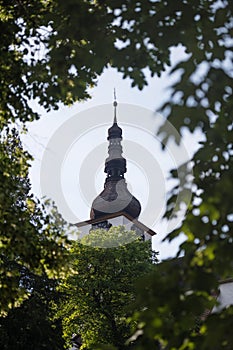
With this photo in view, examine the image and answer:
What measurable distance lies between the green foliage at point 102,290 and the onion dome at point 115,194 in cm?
3055

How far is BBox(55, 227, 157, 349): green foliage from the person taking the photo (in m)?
29.0

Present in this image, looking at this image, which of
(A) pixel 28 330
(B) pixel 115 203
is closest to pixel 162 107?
(A) pixel 28 330

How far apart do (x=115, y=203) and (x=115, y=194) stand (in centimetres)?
108

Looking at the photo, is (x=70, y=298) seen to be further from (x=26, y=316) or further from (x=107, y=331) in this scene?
(x=26, y=316)

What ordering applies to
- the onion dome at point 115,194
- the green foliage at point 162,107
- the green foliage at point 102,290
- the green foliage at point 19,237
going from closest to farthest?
1. the green foliage at point 162,107
2. the green foliage at point 19,237
3. the green foliage at point 102,290
4. the onion dome at point 115,194

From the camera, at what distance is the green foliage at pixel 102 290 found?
1143 inches

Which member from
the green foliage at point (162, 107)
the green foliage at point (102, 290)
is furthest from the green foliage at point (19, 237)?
the green foliage at point (102, 290)

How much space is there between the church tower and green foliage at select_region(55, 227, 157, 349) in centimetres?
2868

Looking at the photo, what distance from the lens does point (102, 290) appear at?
102ft

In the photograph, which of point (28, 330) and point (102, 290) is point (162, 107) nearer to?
point (28, 330)

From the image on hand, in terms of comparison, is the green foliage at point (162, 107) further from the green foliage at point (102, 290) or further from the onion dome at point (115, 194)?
the onion dome at point (115, 194)

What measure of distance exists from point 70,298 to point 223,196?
27671mm

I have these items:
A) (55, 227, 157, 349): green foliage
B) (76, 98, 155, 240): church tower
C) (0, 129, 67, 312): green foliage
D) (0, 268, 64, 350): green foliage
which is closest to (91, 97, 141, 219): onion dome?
(76, 98, 155, 240): church tower

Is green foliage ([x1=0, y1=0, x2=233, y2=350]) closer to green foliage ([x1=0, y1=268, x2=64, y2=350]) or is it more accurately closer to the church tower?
green foliage ([x1=0, y1=268, x2=64, y2=350])
